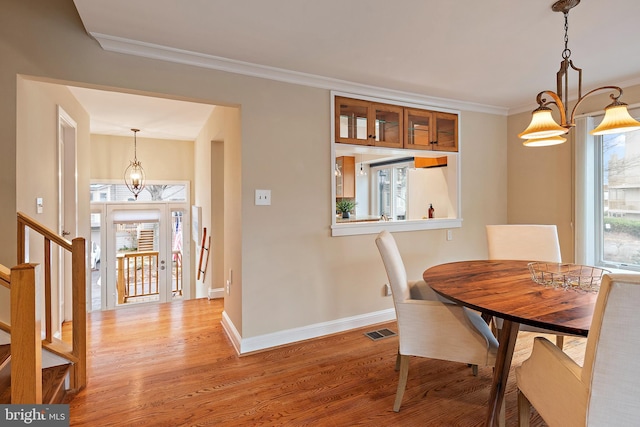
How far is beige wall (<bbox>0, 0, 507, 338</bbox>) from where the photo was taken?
6.79 feet

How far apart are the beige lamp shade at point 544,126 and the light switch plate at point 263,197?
1.88 metres

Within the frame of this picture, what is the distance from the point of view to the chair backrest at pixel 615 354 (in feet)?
3.21

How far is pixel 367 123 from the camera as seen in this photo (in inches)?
126

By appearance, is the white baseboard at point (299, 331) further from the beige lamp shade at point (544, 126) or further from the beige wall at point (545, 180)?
the beige lamp shade at point (544, 126)

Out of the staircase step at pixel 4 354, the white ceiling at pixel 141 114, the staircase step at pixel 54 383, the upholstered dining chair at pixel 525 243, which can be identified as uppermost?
the white ceiling at pixel 141 114

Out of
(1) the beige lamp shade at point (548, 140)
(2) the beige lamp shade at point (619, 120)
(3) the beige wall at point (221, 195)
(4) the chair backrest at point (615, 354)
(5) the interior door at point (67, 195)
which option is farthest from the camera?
(5) the interior door at point (67, 195)

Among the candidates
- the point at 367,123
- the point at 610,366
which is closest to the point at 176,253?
the point at 367,123

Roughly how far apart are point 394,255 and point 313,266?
3.64 feet

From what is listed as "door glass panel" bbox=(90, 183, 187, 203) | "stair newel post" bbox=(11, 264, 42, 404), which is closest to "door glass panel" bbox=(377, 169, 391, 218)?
"door glass panel" bbox=(90, 183, 187, 203)

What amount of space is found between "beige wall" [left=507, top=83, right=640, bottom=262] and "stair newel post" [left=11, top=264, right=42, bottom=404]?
14.2ft

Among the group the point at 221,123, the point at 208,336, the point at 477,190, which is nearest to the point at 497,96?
the point at 477,190

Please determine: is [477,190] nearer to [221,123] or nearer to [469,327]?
[469,327]

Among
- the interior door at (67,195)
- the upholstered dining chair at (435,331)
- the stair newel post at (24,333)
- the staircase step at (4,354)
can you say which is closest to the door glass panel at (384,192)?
the upholstered dining chair at (435,331)

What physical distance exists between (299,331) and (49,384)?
173cm
